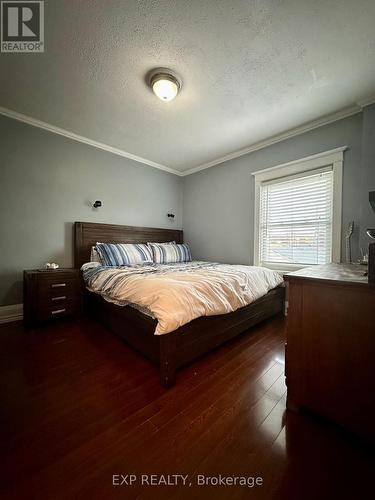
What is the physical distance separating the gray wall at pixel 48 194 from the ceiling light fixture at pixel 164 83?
1722 millimetres

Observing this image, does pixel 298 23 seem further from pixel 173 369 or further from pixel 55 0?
pixel 173 369

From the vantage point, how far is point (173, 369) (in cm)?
142

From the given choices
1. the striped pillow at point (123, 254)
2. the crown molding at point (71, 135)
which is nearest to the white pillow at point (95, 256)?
the striped pillow at point (123, 254)

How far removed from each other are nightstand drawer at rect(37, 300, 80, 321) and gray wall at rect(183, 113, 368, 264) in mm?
2453

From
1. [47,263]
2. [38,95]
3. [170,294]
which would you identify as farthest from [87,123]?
[170,294]

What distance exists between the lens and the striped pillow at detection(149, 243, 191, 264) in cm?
337

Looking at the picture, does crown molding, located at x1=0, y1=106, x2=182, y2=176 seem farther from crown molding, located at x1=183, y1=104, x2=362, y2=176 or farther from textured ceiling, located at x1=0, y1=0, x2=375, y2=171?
crown molding, located at x1=183, y1=104, x2=362, y2=176

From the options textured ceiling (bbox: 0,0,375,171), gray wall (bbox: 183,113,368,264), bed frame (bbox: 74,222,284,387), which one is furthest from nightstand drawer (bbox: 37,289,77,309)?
gray wall (bbox: 183,113,368,264)

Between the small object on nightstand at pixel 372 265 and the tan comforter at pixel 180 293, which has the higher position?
the small object on nightstand at pixel 372 265

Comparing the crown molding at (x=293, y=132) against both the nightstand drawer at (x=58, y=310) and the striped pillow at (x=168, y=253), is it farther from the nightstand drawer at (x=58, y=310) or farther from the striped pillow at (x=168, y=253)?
the nightstand drawer at (x=58, y=310)

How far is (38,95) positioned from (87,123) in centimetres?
58

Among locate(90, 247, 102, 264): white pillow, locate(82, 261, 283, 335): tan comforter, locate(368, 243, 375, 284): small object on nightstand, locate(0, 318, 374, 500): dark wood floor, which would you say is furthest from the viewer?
locate(90, 247, 102, 264): white pillow

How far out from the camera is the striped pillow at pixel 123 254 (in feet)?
9.18

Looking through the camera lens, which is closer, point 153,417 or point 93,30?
point 153,417
